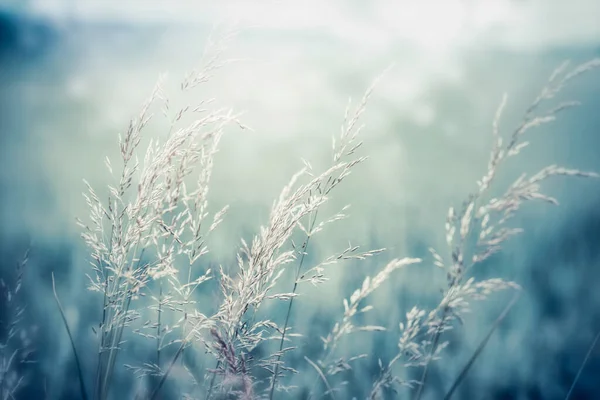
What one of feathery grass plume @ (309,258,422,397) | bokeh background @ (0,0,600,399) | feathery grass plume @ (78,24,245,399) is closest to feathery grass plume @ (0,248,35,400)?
bokeh background @ (0,0,600,399)

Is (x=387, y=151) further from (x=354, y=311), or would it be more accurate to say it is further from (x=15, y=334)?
(x=15, y=334)

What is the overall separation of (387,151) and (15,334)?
1.37 metres

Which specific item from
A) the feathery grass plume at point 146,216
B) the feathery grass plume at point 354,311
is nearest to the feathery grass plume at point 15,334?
the feathery grass plume at point 146,216

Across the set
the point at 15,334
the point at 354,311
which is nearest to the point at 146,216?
the point at 354,311

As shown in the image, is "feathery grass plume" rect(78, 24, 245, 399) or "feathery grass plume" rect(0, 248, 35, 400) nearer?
"feathery grass plume" rect(78, 24, 245, 399)

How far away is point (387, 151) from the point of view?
5.10ft

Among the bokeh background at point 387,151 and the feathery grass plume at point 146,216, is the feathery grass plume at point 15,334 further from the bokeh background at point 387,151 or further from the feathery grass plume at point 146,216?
the feathery grass plume at point 146,216

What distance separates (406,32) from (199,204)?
2.89ft

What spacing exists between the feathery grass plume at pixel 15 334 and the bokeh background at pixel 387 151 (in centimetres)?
3

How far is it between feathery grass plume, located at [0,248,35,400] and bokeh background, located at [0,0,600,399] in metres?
0.03

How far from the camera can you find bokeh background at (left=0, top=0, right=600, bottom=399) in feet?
4.91

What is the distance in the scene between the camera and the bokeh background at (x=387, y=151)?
1497 millimetres

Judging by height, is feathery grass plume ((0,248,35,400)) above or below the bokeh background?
below

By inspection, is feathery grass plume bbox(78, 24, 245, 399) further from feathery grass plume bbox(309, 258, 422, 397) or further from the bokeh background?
feathery grass plume bbox(309, 258, 422, 397)
